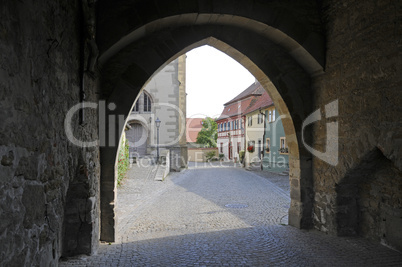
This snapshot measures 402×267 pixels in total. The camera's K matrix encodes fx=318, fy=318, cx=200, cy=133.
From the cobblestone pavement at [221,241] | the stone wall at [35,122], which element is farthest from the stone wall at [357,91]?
the stone wall at [35,122]

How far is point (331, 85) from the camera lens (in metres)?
5.14

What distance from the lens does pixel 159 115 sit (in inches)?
854

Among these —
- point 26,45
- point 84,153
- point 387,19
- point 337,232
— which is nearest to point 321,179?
point 337,232

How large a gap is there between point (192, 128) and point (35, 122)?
49613mm

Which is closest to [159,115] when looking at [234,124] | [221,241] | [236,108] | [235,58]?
[236,108]

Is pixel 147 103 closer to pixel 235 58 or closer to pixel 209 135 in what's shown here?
pixel 235 58

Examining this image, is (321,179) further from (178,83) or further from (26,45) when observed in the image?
(178,83)

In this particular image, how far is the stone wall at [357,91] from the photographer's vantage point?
3812 mm

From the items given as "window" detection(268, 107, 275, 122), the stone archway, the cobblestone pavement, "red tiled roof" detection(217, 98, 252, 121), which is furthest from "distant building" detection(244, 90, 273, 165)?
the stone archway

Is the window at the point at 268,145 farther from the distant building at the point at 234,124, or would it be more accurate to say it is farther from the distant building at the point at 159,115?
the distant building at the point at 234,124

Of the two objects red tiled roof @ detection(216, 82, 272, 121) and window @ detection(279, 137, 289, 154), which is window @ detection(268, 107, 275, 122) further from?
window @ detection(279, 137, 289, 154)

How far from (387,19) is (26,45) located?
13.0 feet

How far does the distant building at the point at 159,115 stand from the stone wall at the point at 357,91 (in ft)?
53.1

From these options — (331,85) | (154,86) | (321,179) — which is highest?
(154,86)
